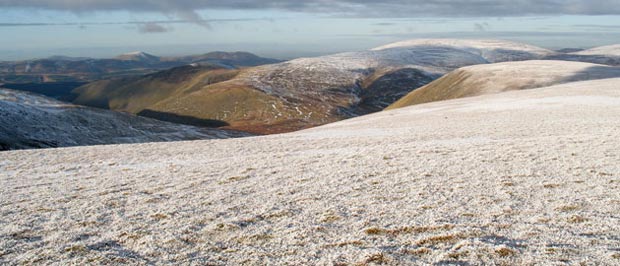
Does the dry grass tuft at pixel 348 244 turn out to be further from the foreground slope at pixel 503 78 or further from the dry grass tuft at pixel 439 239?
the foreground slope at pixel 503 78

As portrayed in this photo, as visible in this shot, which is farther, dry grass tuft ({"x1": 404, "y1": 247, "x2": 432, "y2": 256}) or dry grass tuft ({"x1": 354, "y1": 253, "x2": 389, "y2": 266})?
dry grass tuft ({"x1": 404, "y1": 247, "x2": 432, "y2": 256})

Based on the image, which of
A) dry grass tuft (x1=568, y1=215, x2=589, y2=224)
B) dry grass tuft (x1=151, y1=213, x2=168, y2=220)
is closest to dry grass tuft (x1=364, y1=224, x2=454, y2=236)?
dry grass tuft (x1=568, y1=215, x2=589, y2=224)

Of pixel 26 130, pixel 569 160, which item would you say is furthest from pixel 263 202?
pixel 26 130

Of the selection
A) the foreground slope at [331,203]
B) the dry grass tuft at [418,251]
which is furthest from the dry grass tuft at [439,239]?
the dry grass tuft at [418,251]

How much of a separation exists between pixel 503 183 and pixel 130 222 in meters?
15.5

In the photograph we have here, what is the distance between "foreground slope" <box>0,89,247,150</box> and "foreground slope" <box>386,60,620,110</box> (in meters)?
60.8

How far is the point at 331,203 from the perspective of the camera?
707 inches

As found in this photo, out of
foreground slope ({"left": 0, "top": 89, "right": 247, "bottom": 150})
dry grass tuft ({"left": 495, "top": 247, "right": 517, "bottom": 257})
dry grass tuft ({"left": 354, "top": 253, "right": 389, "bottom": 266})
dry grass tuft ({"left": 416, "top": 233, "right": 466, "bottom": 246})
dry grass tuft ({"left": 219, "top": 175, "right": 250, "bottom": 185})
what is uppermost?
dry grass tuft ({"left": 495, "top": 247, "right": 517, "bottom": 257})

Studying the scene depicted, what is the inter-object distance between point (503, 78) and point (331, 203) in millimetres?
111390

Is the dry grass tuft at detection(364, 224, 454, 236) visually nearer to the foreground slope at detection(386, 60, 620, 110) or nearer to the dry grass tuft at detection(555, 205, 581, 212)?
the dry grass tuft at detection(555, 205, 581, 212)

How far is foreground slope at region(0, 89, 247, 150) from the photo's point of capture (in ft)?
202

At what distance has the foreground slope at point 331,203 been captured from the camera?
43.5 ft

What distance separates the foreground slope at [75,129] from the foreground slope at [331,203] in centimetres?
3175

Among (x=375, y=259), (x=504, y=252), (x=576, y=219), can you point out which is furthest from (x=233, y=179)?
(x=576, y=219)
